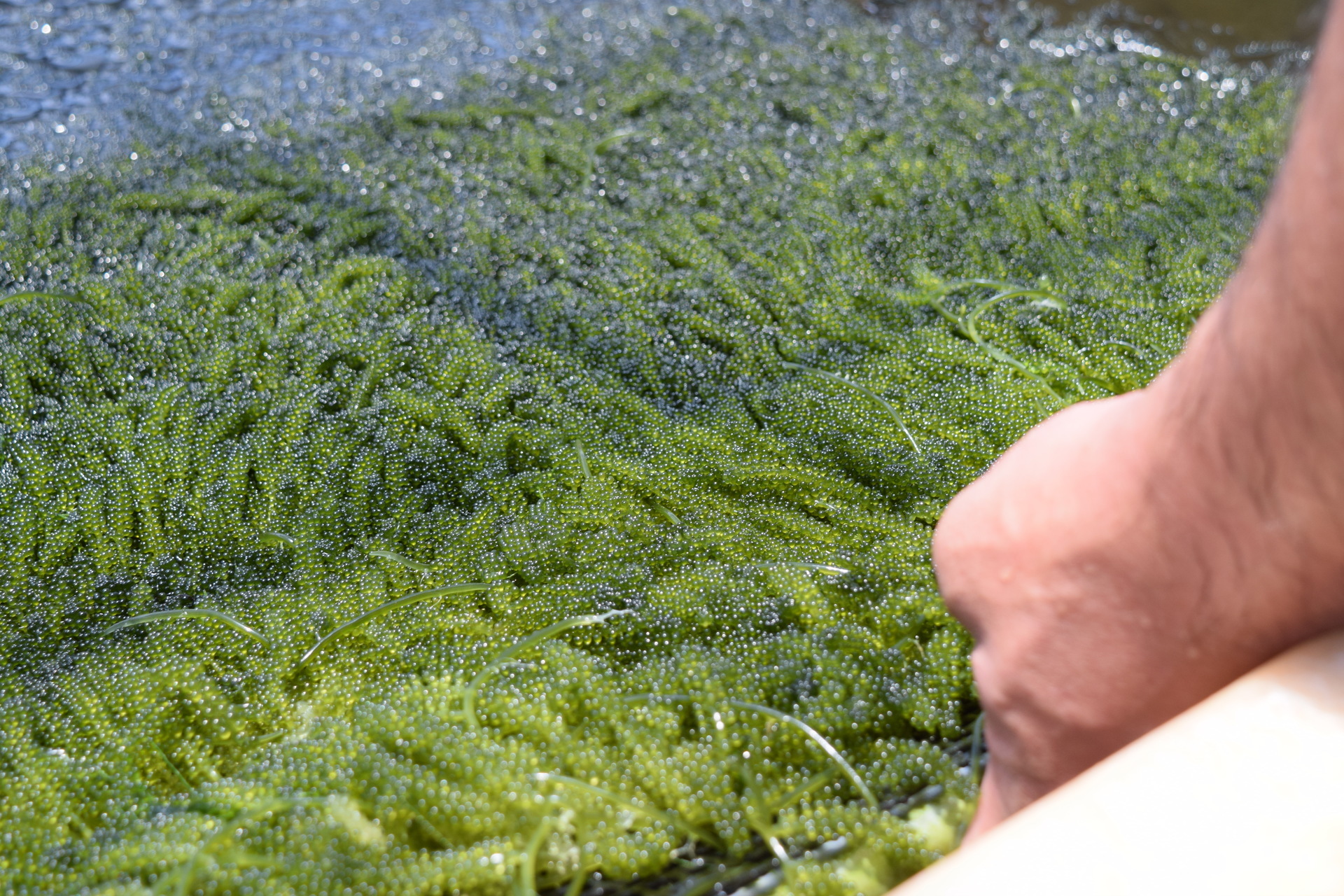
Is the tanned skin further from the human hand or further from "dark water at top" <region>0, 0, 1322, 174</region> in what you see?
"dark water at top" <region>0, 0, 1322, 174</region>

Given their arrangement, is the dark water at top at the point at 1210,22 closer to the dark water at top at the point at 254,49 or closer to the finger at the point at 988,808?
the dark water at top at the point at 254,49

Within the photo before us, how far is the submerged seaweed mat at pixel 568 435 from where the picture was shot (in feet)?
2.56

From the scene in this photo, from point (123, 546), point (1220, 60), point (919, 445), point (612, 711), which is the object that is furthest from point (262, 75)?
point (1220, 60)

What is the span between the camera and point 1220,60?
2.30 m

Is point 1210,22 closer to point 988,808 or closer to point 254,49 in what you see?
point 254,49

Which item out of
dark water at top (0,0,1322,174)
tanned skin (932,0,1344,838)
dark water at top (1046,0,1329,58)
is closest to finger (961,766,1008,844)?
tanned skin (932,0,1344,838)

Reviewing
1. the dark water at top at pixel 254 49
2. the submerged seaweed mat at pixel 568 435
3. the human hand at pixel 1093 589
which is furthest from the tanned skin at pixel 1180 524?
the dark water at top at pixel 254 49

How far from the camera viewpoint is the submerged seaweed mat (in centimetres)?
78

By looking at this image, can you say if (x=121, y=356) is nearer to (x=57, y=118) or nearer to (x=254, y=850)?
(x=57, y=118)

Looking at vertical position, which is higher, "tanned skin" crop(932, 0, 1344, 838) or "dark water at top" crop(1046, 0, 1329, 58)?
"dark water at top" crop(1046, 0, 1329, 58)

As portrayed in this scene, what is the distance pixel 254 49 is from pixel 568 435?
154cm

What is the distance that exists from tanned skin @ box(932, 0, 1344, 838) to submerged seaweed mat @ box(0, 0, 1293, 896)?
0.63 feet

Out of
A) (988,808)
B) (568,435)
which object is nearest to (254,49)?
(568,435)

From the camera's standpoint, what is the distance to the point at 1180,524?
21.3 inches
